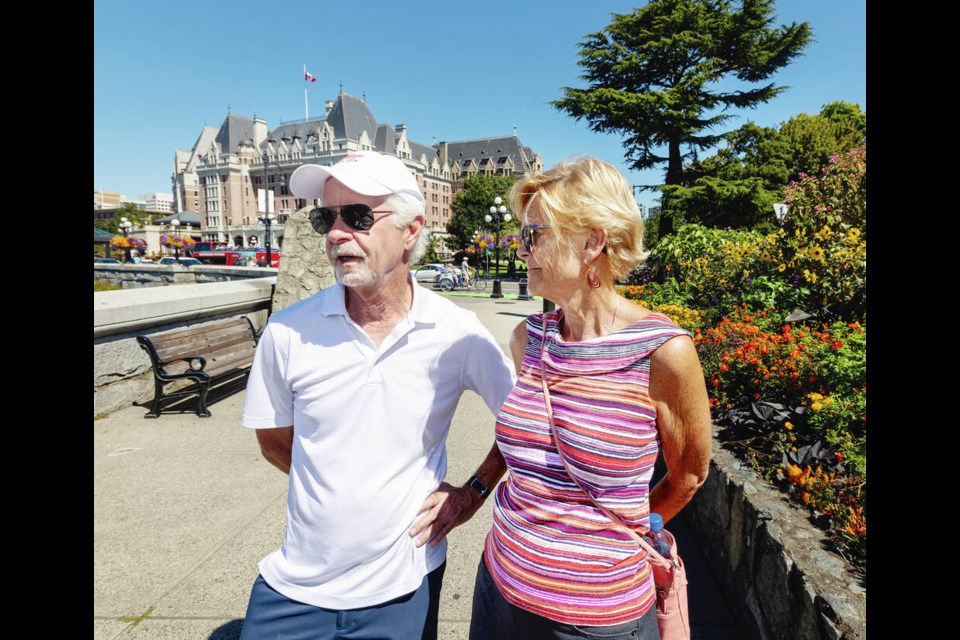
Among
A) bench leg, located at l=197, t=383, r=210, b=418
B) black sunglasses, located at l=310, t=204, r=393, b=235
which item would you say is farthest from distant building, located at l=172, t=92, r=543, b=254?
black sunglasses, located at l=310, t=204, r=393, b=235

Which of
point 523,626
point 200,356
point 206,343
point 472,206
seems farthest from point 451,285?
point 472,206

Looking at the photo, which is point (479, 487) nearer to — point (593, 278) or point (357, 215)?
point (593, 278)

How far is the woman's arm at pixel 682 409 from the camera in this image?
1.44 metres

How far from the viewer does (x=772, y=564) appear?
7.58 ft

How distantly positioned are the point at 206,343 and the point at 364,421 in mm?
5916

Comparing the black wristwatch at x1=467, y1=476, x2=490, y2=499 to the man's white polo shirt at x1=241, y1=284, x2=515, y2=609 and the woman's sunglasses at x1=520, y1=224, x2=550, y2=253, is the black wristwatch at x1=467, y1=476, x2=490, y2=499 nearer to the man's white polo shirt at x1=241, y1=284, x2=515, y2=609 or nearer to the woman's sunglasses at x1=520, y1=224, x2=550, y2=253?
the man's white polo shirt at x1=241, y1=284, x2=515, y2=609

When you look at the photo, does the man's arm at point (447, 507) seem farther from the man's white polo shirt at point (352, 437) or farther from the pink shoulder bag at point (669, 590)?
the pink shoulder bag at point (669, 590)

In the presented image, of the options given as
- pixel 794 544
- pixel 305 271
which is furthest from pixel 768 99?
pixel 794 544

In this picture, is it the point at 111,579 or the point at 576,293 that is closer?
the point at 576,293

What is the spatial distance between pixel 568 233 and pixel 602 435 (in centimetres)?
60

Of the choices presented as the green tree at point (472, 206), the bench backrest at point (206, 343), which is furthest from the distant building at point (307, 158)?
the bench backrest at point (206, 343)

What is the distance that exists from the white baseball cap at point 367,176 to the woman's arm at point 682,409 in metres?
0.93
